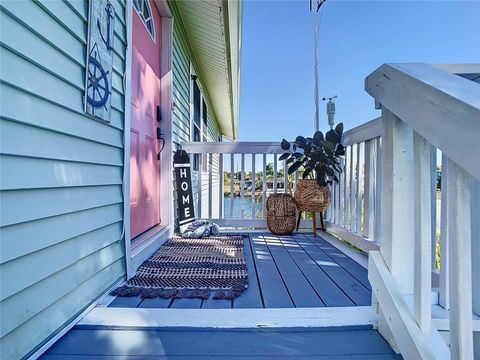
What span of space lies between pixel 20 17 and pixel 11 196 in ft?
1.86

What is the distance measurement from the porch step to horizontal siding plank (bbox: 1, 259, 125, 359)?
0.07m

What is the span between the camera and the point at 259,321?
1200 millimetres

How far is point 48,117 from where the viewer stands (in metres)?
1.08

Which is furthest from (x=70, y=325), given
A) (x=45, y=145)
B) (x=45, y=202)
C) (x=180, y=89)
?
(x=180, y=89)

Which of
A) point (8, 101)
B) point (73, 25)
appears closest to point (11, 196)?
point (8, 101)

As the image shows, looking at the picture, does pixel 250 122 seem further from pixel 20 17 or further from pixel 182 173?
pixel 20 17

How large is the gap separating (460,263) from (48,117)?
4.44 ft

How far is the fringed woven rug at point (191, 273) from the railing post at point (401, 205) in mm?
767

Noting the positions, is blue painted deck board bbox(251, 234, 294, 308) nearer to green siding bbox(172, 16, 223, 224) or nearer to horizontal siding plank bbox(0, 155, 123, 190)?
horizontal siding plank bbox(0, 155, 123, 190)

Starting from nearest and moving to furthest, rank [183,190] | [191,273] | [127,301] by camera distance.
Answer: [127,301] → [191,273] → [183,190]

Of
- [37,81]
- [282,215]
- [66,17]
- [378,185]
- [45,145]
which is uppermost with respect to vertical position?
[66,17]

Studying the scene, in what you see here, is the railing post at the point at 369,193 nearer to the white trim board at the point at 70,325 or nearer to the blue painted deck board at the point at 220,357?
the blue painted deck board at the point at 220,357

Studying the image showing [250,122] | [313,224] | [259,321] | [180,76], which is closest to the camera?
[259,321]

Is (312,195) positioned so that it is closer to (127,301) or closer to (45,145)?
(127,301)
